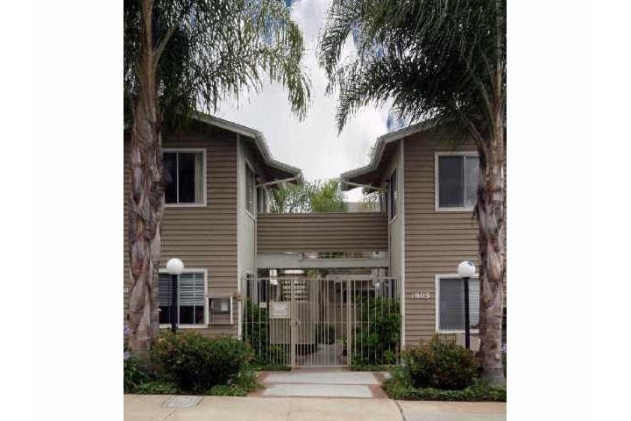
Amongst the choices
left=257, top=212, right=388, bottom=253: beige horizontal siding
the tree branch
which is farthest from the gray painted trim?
the tree branch

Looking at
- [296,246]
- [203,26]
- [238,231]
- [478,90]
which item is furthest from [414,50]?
[296,246]

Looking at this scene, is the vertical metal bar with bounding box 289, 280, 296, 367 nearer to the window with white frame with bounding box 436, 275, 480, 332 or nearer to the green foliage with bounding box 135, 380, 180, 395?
the window with white frame with bounding box 436, 275, 480, 332

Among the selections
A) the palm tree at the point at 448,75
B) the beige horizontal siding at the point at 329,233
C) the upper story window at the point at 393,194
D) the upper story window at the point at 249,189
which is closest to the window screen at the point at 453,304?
the upper story window at the point at 393,194

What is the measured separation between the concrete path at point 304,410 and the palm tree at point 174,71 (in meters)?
1.46

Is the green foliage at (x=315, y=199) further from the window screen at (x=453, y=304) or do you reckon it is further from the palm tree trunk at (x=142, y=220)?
the palm tree trunk at (x=142, y=220)

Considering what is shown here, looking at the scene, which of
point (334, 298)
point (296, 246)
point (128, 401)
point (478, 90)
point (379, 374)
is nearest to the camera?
point (128, 401)

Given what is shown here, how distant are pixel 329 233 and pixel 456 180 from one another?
3.08 metres

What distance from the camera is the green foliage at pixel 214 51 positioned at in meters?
7.95

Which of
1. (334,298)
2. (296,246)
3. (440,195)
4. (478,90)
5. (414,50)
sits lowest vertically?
(334,298)

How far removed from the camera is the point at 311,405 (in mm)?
7090
